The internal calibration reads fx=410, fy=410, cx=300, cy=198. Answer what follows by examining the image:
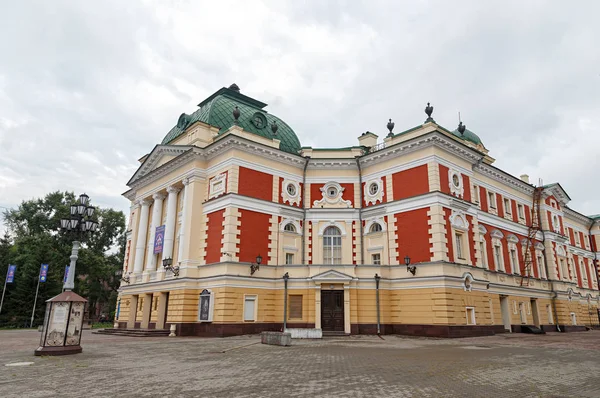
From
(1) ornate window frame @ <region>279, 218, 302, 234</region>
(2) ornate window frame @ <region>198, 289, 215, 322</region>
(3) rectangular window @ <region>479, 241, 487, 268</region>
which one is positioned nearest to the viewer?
(2) ornate window frame @ <region>198, 289, 215, 322</region>

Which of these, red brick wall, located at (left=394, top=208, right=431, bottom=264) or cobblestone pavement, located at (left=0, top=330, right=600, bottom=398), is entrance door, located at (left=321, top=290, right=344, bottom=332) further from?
cobblestone pavement, located at (left=0, top=330, right=600, bottom=398)

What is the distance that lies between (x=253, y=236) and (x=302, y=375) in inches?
696

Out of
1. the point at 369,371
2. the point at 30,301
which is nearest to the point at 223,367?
the point at 369,371

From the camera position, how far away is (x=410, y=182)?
27531mm

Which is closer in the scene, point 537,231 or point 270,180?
point 270,180

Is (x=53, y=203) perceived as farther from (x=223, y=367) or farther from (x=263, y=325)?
(x=223, y=367)

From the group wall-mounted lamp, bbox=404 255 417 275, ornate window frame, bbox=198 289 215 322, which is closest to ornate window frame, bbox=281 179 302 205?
ornate window frame, bbox=198 289 215 322

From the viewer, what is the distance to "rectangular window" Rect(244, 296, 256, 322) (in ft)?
84.2

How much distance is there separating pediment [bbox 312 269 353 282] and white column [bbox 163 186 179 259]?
37.9 ft

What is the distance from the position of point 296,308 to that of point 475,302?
1133cm

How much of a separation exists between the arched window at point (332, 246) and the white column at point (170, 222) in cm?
1129

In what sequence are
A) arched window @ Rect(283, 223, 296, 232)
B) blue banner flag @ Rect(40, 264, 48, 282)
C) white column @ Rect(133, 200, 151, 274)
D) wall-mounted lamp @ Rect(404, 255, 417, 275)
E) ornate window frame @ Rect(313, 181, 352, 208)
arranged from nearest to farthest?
1. wall-mounted lamp @ Rect(404, 255, 417, 275)
2. arched window @ Rect(283, 223, 296, 232)
3. ornate window frame @ Rect(313, 181, 352, 208)
4. white column @ Rect(133, 200, 151, 274)
5. blue banner flag @ Rect(40, 264, 48, 282)

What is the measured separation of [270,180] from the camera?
2941cm

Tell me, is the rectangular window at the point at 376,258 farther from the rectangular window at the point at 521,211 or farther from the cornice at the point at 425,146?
the rectangular window at the point at 521,211
